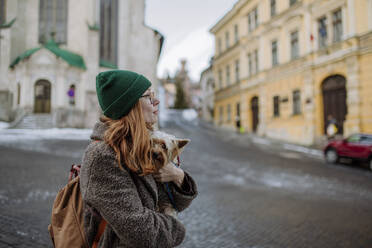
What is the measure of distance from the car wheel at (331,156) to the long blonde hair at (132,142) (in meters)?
13.2

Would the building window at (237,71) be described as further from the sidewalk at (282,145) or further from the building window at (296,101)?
the sidewalk at (282,145)

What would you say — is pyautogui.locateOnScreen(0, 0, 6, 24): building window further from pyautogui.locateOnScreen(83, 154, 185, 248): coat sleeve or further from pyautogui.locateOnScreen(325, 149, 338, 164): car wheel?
pyautogui.locateOnScreen(83, 154, 185, 248): coat sleeve

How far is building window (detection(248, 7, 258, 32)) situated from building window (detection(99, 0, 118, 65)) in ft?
43.7

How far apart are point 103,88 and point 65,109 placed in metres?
23.4

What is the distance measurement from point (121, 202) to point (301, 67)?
856 inches

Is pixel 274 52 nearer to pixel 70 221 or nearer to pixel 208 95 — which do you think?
pixel 208 95

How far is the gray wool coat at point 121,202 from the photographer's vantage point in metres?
1.38

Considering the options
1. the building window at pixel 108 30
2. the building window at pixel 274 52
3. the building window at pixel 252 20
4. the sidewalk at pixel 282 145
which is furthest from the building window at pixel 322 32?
the building window at pixel 108 30

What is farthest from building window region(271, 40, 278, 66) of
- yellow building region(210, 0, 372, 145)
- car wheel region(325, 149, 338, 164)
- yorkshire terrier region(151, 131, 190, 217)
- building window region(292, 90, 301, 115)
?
yorkshire terrier region(151, 131, 190, 217)

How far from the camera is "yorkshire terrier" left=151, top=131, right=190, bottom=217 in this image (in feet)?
4.95

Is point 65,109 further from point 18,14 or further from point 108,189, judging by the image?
point 108,189

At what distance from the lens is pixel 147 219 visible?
140 centimetres

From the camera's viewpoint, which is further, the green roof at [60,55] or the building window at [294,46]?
the green roof at [60,55]

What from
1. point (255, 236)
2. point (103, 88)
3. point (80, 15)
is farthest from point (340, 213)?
point (80, 15)
